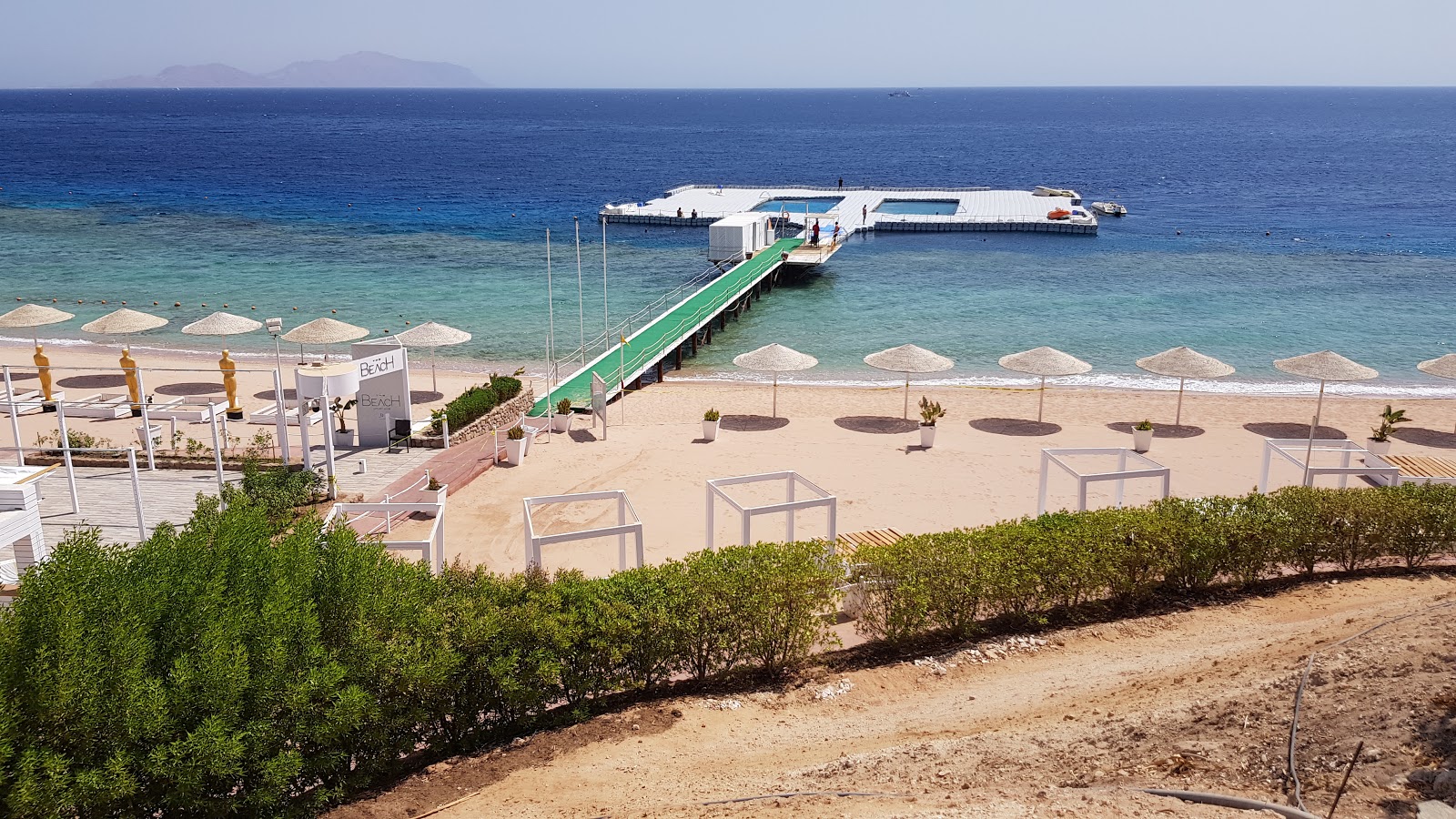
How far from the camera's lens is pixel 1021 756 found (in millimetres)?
7570

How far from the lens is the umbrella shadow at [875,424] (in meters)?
20.8

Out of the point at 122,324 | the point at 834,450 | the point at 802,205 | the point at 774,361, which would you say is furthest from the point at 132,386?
the point at 802,205

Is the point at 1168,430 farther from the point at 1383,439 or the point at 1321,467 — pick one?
the point at 1321,467

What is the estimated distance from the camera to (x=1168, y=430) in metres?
21.3

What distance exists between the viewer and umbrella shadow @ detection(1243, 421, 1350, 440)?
21.2m

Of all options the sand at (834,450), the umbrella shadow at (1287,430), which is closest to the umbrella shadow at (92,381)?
the sand at (834,450)

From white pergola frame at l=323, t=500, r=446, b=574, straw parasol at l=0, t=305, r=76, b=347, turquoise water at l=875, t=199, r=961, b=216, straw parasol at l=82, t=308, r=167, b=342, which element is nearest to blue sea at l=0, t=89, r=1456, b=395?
straw parasol at l=0, t=305, r=76, b=347

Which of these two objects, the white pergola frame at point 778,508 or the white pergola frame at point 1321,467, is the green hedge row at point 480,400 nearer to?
the white pergola frame at point 778,508

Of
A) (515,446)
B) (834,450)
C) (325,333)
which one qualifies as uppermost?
(325,333)

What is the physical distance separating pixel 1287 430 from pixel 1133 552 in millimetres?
13066

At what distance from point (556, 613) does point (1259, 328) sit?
31.9 m

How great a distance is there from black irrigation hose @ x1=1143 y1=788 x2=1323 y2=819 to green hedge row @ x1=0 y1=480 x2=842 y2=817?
3.66 m

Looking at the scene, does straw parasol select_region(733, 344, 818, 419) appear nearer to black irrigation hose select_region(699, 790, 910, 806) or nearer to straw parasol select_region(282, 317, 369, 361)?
straw parasol select_region(282, 317, 369, 361)

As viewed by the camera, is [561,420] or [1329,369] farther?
[1329,369]
